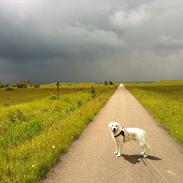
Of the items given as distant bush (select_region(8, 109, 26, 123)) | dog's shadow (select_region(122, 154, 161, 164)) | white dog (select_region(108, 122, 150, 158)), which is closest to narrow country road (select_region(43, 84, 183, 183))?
dog's shadow (select_region(122, 154, 161, 164))

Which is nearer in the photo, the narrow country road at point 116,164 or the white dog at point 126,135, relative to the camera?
the narrow country road at point 116,164

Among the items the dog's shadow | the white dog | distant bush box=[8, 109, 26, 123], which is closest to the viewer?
the dog's shadow

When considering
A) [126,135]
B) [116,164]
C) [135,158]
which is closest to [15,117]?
[126,135]

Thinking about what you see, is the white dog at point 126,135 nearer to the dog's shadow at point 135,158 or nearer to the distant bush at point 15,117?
the dog's shadow at point 135,158

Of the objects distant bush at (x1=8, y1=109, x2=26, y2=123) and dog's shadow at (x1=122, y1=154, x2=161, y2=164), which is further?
distant bush at (x1=8, y1=109, x2=26, y2=123)

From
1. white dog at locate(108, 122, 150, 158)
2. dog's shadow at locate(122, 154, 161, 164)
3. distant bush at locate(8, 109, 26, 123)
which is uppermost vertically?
white dog at locate(108, 122, 150, 158)

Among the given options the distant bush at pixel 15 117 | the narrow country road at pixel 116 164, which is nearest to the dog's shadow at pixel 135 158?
the narrow country road at pixel 116 164

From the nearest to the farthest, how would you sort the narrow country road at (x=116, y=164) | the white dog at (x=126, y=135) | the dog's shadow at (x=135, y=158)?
the narrow country road at (x=116, y=164), the dog's shadow at (x=135, y=158), the white dog at (x=126, y=135)

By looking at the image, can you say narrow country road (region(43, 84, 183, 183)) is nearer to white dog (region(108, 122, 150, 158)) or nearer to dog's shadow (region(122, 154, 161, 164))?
dog's shadow (region(122, 154, 161, 164))

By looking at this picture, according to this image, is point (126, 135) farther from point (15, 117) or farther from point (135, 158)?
point (15, 117)

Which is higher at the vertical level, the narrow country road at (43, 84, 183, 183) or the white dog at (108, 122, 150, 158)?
the white dog at (108, 122, 150, 158)

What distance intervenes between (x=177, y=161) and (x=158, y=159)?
61 centimetres

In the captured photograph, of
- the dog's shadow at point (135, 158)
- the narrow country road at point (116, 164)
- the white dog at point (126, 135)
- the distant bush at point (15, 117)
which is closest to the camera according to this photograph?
the narrow country road at point (116, 164)

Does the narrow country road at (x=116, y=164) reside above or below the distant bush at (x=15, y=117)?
above
